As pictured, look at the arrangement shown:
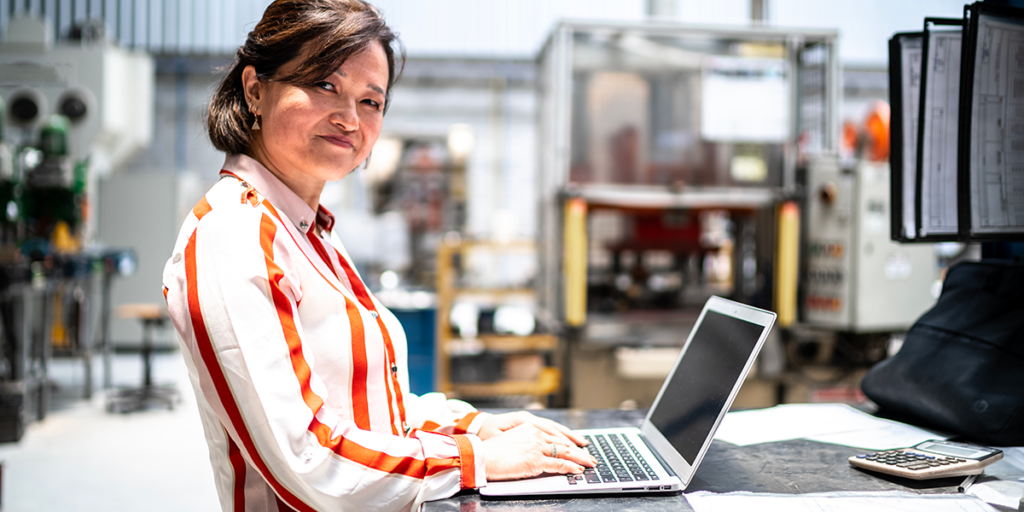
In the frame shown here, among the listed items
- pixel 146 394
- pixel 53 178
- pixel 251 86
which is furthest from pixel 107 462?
pixel 251 86

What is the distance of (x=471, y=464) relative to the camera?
0.89 m

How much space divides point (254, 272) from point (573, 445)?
0.49 metres

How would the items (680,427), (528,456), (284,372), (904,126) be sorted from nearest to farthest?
(284,372), (528,456), (680,427), (904,126)

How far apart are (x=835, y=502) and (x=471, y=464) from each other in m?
0.47

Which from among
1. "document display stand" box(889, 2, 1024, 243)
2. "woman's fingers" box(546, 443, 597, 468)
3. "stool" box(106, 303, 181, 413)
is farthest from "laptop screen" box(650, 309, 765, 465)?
"stool" box(106, 303, 181, 413)

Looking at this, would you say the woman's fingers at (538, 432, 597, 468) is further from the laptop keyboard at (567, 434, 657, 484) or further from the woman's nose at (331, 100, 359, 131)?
the woman's nose at (331, 100, 359, 131)

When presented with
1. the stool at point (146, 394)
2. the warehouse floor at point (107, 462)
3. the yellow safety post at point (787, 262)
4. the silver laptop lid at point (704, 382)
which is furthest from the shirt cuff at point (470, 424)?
the stool at point (146, 394)

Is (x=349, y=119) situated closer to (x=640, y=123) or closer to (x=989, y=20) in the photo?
(x=989, y=20)

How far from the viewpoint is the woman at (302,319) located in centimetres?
80

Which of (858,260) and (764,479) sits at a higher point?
(858,260)

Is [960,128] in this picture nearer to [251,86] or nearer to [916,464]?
[916,464]

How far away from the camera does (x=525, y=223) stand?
8.08 m

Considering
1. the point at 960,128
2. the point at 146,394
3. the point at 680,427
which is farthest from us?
the point at 146,394

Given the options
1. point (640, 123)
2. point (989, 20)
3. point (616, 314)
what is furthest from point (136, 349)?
point (989, 20)
